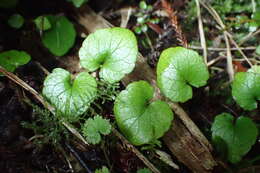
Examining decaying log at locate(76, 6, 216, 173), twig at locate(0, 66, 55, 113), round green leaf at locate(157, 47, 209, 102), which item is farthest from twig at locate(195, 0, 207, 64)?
twig at locate(0, 66, 55, 113)

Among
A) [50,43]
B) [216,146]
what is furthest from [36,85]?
[216,146]

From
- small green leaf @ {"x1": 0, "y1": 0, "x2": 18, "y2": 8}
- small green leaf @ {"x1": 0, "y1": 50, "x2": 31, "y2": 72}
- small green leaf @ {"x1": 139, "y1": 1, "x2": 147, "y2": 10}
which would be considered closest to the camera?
small green leaf @ {"x1": 0, "y1": 50, "x2": 31, "y2": 72}

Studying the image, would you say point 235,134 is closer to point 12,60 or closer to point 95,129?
point 95,129

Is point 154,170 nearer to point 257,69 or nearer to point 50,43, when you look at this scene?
point 257,69

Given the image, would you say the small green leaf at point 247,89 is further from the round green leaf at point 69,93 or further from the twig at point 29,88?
the twig at point 29,88

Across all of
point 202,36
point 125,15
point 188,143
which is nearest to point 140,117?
point 188,143

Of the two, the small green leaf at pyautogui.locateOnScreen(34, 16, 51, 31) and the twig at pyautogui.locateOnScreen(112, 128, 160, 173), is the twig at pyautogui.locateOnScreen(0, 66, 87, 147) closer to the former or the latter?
the twig at pyautogui.locateOnScreen(112, 128, 160, 173)
